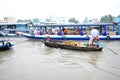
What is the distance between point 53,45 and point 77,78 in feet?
31.0

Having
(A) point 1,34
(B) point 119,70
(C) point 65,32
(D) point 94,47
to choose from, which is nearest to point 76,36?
(C) point 65,32

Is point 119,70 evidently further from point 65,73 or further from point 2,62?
point 2,62

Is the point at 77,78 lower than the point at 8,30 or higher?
lower

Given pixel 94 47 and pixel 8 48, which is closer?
pixel 94 47

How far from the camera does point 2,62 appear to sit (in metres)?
12.2

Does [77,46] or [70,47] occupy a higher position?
[77,46]

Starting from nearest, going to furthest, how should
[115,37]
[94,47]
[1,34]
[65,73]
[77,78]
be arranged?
1. [77,78]
2. [65,73]
3. [94,47]
4. [115,37]
5. [1,34]

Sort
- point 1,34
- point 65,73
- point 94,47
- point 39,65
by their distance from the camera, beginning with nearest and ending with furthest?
point 65,73 → point 39,65 → point 94,47 → point 1,34

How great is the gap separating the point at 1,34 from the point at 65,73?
926 inches

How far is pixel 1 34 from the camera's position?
101 ft

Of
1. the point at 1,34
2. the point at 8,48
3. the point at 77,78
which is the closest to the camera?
the point at 77,78

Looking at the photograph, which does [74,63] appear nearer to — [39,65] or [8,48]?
[39,65]

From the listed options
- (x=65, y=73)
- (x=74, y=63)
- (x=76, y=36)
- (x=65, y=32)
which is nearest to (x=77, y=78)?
(x=65, y=73)

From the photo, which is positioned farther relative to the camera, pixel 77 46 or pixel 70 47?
pixel 70 47
